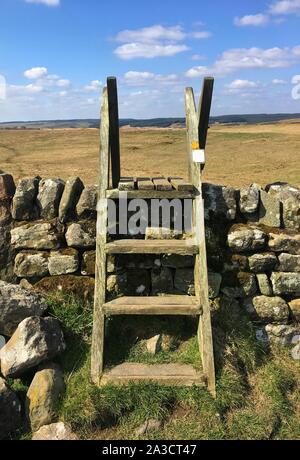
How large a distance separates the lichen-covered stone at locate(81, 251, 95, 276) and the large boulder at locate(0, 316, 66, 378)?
2.89ft

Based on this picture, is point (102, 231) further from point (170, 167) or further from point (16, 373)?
point (170, 167)

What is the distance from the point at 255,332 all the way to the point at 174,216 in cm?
156

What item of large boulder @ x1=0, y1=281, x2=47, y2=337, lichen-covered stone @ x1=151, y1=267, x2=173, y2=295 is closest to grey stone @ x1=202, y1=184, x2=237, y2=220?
lichen-covered stone @ x1=151, y1=267, x2=173, y2=295

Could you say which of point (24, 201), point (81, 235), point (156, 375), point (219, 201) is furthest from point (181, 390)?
point (24, 201)

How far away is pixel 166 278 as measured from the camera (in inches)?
189

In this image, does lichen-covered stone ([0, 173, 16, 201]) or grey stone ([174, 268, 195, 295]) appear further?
lichen-covered stone ([0, 173, 16, 201])

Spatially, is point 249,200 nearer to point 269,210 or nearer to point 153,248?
point 269,210

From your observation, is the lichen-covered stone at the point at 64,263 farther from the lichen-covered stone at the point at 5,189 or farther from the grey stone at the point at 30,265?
the lichen-covered stone at the point at 5,189

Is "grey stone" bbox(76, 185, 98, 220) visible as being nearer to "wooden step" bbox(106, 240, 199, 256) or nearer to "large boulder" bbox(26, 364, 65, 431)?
"wooden step" bbox(106, 240, 199, 256)

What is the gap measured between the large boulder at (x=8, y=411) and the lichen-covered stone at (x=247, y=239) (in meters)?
2.66

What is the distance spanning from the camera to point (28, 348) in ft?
12.7

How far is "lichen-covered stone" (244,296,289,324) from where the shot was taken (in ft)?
16.0

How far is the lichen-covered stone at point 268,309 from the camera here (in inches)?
191
